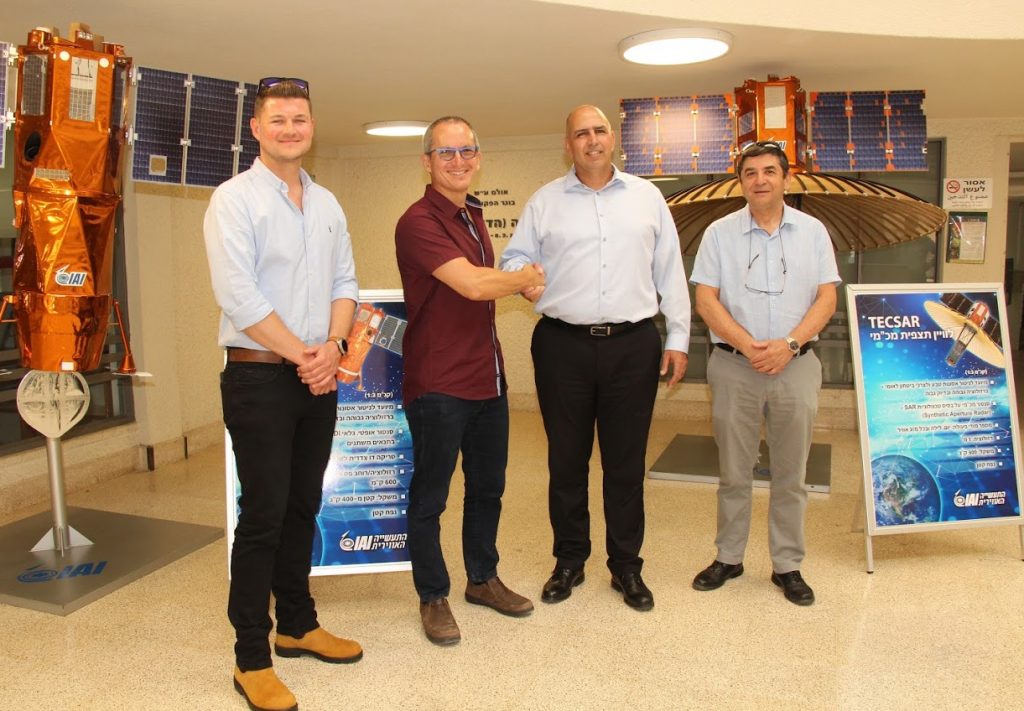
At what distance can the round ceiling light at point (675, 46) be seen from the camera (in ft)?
12.1

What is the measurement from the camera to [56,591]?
3.17m

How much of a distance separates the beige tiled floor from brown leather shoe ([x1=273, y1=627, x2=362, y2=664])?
28mm

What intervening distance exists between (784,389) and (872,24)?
1.87 meters

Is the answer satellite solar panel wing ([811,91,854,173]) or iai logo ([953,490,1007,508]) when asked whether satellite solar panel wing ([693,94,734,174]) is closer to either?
satellite solar panel wing ([811,91,854,173])

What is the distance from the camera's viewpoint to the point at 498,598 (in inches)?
117

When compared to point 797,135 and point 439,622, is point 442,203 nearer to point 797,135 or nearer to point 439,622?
point 439,622

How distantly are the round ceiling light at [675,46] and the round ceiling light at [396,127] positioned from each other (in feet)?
7.37

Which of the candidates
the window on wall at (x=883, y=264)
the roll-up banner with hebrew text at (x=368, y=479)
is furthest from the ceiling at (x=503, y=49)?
the roll-up banner with hebrew text at (x=368, y=479)

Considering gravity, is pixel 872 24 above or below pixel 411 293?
above

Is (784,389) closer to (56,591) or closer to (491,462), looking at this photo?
(491,462)

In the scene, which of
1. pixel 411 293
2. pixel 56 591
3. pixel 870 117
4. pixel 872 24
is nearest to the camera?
pixel 411 293

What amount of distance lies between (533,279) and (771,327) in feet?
3.05

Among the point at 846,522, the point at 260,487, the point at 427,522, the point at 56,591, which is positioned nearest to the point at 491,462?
the point at 427,522

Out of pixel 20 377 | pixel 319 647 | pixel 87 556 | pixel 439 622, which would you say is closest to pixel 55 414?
pixel 87 556
